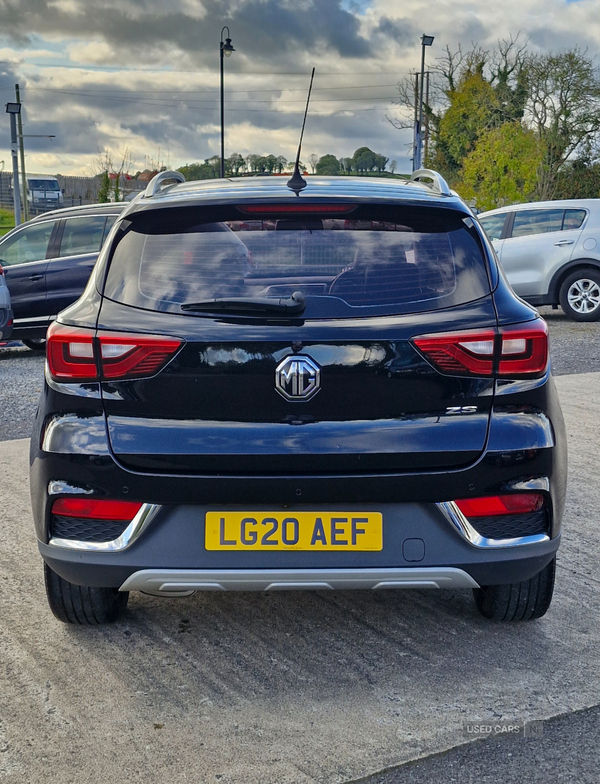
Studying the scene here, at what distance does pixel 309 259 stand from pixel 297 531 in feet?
2.87

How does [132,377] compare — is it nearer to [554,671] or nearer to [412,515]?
[412,515]

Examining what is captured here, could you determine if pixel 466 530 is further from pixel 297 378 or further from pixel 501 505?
pixel 297 378

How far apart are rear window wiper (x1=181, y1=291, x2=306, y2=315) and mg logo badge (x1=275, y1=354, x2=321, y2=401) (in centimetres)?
16

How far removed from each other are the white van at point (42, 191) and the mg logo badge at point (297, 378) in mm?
51575

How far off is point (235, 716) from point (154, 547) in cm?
58

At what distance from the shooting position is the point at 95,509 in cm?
299

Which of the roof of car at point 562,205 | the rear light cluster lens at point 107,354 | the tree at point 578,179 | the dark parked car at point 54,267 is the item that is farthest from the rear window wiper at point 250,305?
the tree at point 578,179

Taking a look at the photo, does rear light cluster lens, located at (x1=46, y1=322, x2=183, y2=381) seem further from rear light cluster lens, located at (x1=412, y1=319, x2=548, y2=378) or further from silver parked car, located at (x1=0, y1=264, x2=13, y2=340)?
silver parked car, located at (x1=0, y1=264, x2=13, y2=340)

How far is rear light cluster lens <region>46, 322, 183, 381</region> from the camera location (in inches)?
114

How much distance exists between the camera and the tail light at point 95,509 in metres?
2.95

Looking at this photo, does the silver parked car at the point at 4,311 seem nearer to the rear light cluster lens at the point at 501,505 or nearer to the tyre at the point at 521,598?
the tyre at the point at 521,598

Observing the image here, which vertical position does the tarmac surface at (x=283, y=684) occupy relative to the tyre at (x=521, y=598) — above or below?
below

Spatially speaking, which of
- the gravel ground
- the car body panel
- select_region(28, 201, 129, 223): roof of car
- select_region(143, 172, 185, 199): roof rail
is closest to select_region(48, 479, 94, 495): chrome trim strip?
select_region(143, 172, 185, 199): roof rail

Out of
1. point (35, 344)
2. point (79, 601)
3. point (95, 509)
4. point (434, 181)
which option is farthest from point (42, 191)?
point (95, 509)
